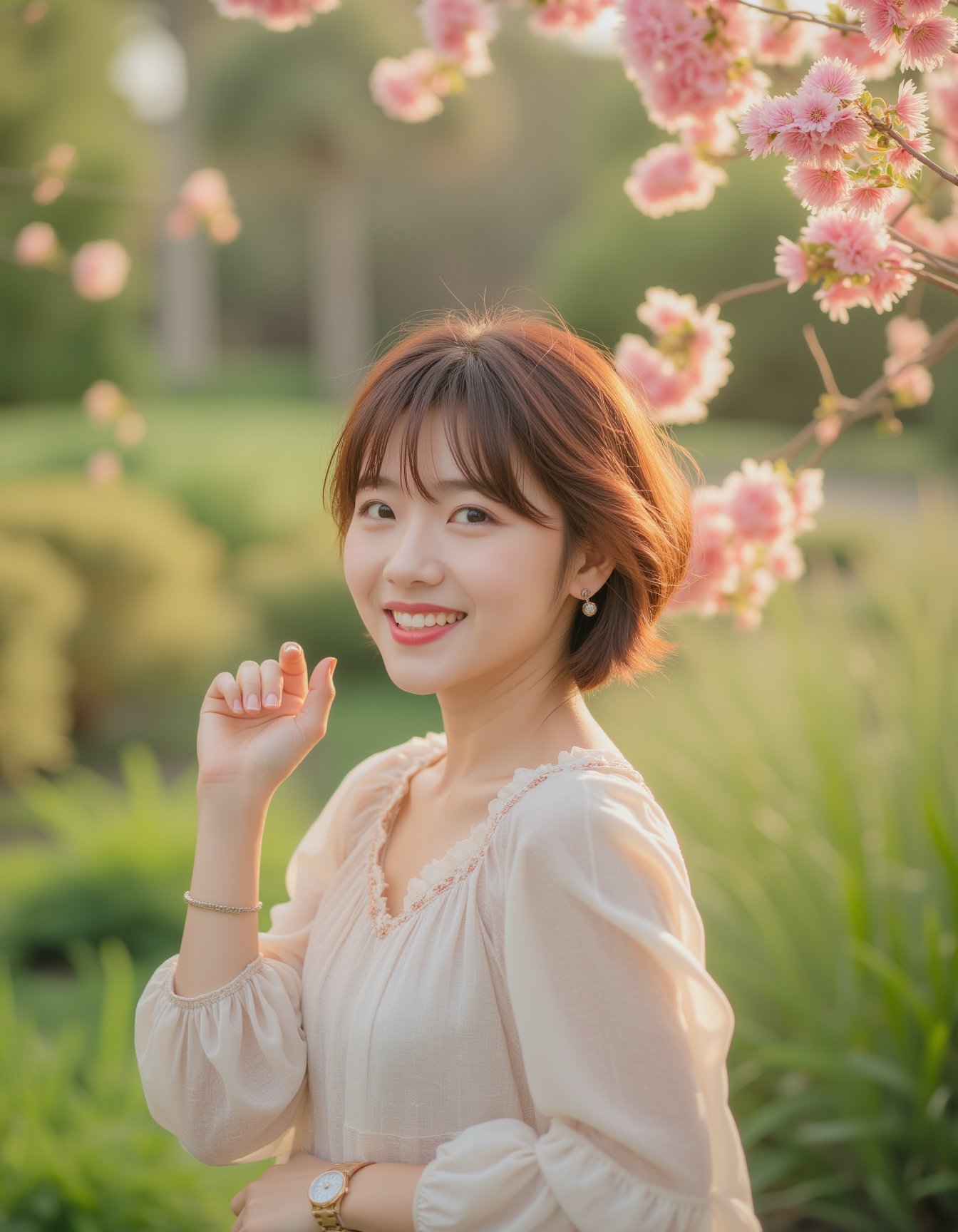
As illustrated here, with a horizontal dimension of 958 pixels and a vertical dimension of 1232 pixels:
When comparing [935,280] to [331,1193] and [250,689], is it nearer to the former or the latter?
[250,689]

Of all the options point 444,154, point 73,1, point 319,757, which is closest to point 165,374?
point 444,154

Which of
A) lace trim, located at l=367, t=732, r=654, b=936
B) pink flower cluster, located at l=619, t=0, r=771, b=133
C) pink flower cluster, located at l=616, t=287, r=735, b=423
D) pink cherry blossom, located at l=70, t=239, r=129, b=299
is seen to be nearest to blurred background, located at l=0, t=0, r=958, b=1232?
pink flower cluster, located at l=616, t=287, r=735, b=423

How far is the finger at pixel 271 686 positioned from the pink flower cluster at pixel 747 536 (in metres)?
0.67

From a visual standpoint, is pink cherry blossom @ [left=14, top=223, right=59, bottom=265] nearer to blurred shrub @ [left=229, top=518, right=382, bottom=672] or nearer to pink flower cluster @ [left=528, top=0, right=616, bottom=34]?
pink flower cluster @ [left=528, top=0, right=616, bottom=34]

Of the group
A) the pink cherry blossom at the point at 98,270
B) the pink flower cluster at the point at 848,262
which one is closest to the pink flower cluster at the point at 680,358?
the pink flower cluster at the point at 848,262

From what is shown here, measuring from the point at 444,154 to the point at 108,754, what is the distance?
15.7 m

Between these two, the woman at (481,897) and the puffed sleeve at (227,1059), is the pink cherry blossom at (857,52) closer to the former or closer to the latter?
the woman at (481,897)

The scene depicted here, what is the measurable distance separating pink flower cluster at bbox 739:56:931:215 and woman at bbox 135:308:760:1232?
295mm

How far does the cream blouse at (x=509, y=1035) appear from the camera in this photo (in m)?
1.21

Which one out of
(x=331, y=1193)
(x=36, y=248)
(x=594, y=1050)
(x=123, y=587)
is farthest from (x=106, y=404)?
(x=594, y=1050)

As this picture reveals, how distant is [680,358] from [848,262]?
59 centimetres

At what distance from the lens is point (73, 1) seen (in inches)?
359

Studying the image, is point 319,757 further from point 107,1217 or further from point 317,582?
point 107,1217

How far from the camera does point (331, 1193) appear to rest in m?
1.33
